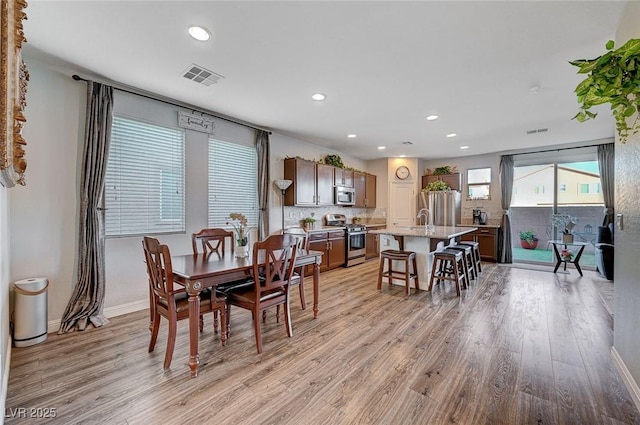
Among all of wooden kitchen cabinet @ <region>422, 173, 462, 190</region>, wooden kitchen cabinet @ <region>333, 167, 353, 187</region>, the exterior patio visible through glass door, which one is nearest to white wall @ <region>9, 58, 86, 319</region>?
wooden kitchen cabinet @ <region>333, 167, 353, 187</region>

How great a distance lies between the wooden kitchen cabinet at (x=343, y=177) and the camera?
6.22m

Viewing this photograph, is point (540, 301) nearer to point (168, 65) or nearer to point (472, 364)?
point (472, 364)

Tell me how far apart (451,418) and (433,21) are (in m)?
2.70

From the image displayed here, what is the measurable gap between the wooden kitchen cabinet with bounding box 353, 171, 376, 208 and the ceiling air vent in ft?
14.0

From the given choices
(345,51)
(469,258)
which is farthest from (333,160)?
(345,51)

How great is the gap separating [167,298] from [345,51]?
100 inches

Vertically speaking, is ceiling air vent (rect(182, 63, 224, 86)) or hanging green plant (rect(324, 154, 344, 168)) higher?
ceiling air vent (rect(182, 63, 224, 86))

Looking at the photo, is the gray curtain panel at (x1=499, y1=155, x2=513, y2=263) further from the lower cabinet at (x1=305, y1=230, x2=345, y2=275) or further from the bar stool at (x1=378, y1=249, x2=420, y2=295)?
the lower cabinet at (x1=305, y1=230, x2=345, y2=275)

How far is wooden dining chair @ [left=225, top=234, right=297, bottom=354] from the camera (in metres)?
2.36

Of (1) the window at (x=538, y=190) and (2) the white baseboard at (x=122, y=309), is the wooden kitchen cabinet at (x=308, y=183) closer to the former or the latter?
(2) the white baseboard at (x=122, y=309)

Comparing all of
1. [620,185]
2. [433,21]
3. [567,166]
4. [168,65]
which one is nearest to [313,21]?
[433,21]

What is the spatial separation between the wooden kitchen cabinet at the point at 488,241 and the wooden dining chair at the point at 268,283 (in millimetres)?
5688

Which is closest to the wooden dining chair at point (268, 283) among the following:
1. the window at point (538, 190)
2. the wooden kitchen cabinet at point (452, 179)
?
the wooden kitchen cabinet at point (452, 179)

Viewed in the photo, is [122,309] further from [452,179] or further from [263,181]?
[452,179]
